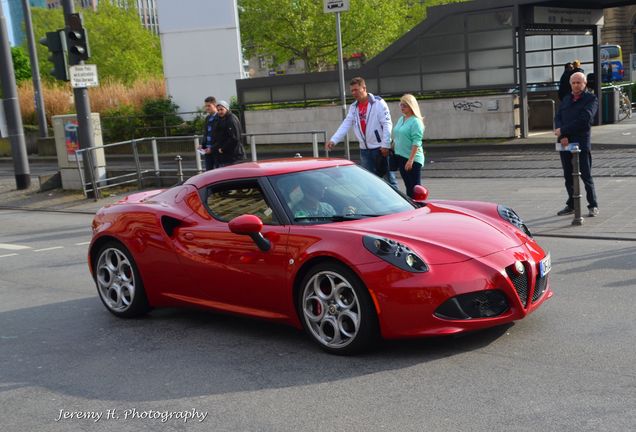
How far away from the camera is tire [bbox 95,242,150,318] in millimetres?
7035

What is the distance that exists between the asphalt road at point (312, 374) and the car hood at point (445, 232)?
0.64 metres

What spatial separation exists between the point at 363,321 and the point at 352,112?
6.28 metres

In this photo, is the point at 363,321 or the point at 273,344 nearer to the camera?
Result: the point at 363,321

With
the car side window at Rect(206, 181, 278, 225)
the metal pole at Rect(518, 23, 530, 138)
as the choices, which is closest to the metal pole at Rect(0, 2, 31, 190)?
the metal pole at Rect(518, 23, 530, 138)

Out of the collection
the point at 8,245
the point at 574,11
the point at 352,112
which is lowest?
the point at 8,245

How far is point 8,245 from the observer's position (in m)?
12.5

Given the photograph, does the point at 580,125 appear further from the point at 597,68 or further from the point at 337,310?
the point at 597,68

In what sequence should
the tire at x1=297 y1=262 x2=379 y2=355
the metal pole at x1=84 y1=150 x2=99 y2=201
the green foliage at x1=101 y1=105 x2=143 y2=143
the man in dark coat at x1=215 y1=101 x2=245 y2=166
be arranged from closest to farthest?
1. the tire at x1=297 y1=262 x2=379 y2=355
2. the man in dark coat at x1=215 y1=101 x2=245 y2=166
3. the metal pole at x1=84 y1=150 x2=99 y2=201
4. the green foliage at x1=101 y1=105 x2=143 y2=143

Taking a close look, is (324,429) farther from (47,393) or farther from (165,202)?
(165,202)

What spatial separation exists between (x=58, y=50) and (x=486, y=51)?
10822mm

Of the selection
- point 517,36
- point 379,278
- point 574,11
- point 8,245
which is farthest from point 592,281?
point 574,11

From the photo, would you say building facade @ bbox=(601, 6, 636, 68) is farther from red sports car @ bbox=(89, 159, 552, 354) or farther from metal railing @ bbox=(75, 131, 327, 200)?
red sports car @ bbox=(89, 159, 552, 354)

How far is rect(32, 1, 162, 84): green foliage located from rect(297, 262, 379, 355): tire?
186 feet

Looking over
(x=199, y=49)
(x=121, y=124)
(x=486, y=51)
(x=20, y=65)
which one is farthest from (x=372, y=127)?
(x=20, y=65)
